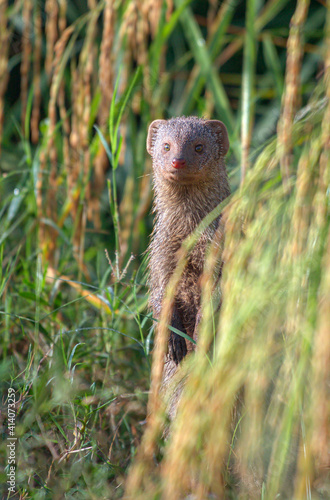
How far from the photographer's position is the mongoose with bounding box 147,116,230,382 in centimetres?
177

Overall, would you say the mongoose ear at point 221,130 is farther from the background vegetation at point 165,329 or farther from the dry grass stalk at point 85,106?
the dry grass stalk at point 85,106

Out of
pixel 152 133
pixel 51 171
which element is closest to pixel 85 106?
pixel 51 171

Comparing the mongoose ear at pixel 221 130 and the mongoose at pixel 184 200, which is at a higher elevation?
the mongoose ear at pixel 221 130

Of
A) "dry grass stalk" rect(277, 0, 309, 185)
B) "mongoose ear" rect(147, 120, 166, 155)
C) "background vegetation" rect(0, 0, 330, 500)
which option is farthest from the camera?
"mongoose ear" rect(147, 120, 166, 155)

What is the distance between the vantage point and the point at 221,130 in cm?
193

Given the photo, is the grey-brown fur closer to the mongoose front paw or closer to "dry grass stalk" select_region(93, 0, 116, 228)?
the mongoose front paw

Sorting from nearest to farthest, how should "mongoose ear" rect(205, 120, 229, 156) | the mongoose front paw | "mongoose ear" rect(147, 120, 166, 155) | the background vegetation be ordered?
1. the background vegetation
2. the mongoose front paw
3. "mongoose ear" rect(205, 120, 229, 156)
4. "mongoose ear" rect(147, 120, 166, 155)

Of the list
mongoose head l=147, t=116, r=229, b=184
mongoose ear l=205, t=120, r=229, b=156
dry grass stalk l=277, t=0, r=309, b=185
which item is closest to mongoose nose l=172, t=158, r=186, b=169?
mongoose head l=147, t=116, r=229, b=184

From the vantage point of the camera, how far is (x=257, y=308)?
1084mm

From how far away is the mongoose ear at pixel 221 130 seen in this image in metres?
1.92

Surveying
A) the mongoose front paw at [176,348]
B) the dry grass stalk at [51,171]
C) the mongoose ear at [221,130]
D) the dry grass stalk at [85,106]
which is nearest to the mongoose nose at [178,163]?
the mongoose ear at [221,130]

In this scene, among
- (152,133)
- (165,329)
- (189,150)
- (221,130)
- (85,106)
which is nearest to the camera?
(165,329)

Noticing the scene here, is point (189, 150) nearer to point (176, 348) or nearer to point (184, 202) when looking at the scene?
point (184, 202)

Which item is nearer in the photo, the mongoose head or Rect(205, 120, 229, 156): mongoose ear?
the mongoose head
